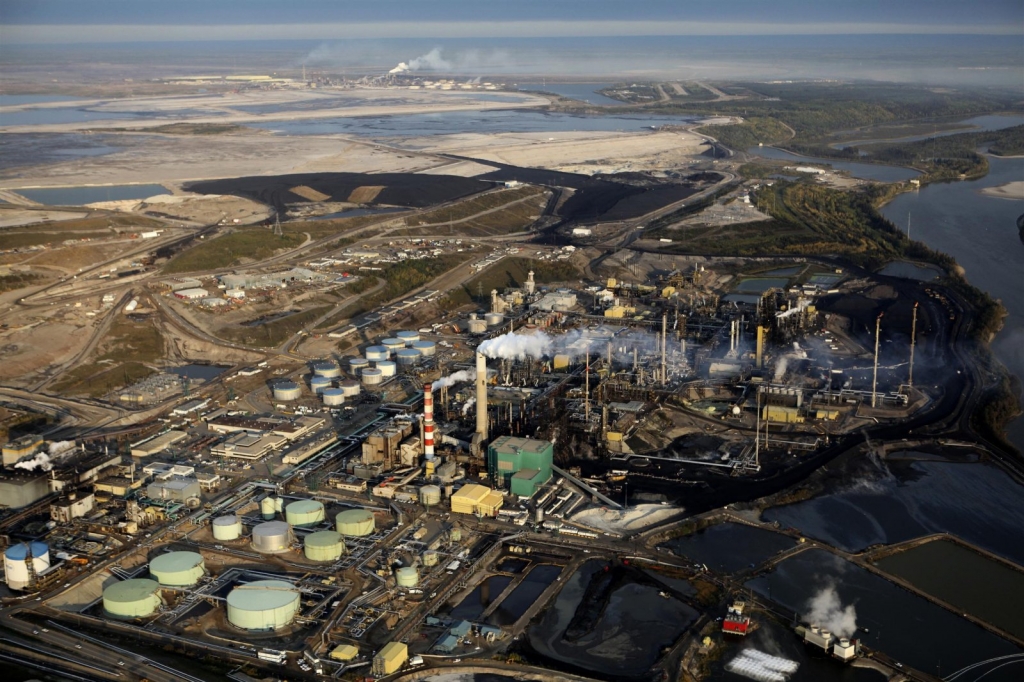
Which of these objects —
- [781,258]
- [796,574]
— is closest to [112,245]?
[781,258]

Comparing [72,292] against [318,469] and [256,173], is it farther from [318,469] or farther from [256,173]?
[256,173]

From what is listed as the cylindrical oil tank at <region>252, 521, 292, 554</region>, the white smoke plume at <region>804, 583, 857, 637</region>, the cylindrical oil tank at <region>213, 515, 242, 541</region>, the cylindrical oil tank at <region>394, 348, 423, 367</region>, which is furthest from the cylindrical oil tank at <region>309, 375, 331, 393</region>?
the white smoke plume at <region>804, 583, 857, 637</region>

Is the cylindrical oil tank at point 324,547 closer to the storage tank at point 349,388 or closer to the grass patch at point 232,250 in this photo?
the storage tank at point 349,388

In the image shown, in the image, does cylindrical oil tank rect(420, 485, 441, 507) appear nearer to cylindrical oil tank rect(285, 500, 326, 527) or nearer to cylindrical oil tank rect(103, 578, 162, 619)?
cylindrical oil tank rect(285, 500, 326, 527)

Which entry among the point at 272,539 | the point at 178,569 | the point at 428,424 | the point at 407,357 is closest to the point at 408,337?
the point at 407,357

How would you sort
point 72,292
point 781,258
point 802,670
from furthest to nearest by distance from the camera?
point 781,258 < point 72,292 < point 802,670

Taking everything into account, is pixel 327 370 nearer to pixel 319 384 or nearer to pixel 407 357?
pixel 319 384

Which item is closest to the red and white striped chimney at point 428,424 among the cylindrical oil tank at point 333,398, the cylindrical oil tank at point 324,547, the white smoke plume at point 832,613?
the cylindrical oil tank at point 324,547
